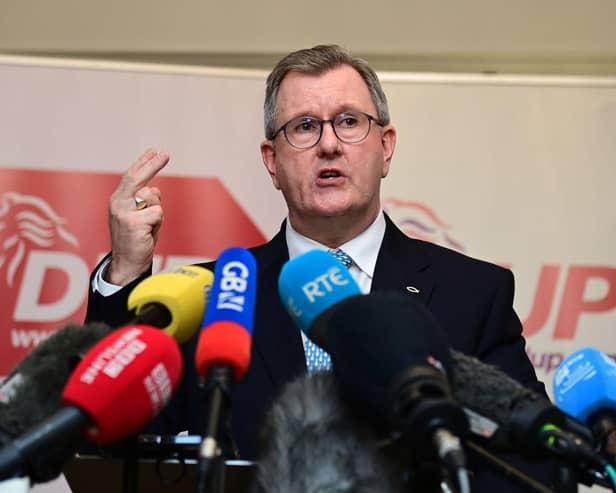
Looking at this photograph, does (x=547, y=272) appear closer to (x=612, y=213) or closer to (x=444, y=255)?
(x=612, y=213)

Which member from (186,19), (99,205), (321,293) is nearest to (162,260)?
(99,205)

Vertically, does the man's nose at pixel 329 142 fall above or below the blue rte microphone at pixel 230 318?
above

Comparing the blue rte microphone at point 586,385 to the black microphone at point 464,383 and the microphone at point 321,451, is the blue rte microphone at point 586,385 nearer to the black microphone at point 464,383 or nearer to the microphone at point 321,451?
the black microphone at point 464,383

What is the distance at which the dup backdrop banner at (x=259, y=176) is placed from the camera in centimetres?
345

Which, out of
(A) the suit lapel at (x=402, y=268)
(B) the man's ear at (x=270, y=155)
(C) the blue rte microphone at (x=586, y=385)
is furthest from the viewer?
(B) the man's ear at (x=270, y=155)

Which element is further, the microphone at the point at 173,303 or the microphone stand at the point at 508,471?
the microphone at the point at 173,303

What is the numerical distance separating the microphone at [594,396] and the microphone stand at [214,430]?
53 cm

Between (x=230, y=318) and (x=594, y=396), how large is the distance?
58cm

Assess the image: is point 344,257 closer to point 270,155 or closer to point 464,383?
point 270,155

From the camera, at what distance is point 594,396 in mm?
1475

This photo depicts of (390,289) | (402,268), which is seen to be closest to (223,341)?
(390,289)

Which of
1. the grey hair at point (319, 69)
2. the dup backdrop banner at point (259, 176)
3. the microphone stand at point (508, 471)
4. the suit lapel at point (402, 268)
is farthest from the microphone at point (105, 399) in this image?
the dup backdrop banner at point (259, 176)

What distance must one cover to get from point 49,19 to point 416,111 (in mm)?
1461

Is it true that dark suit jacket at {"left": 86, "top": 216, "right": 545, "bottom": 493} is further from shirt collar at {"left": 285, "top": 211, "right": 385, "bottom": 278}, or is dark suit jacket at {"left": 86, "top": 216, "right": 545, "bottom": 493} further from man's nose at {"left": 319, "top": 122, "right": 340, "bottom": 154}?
man's nose at {"left": 319, "top": 122, "right": 340, "bottom": 154}
